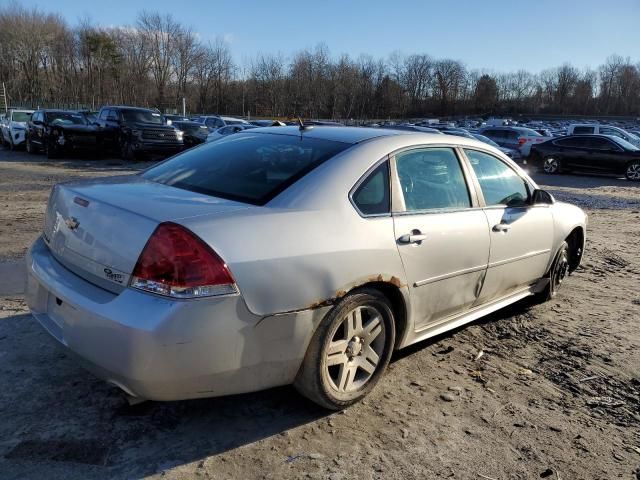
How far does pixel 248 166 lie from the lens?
3.26 meters

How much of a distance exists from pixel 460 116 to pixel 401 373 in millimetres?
113547

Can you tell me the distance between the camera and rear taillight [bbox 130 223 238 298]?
Answer: 2.31 metres

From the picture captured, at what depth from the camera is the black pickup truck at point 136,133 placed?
57.6 ft

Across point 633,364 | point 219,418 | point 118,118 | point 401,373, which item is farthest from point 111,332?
point 118,118

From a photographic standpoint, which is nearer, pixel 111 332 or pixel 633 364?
pixel 111 332

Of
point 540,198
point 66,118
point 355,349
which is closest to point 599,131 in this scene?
point 66,118

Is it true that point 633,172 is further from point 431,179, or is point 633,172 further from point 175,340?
point 175,340

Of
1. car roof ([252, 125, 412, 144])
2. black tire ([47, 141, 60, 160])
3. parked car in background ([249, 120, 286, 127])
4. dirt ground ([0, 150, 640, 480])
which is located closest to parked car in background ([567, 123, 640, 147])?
parked car in background ([249, 120, 286, 127])

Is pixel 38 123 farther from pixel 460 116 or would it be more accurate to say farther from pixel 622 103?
pixel 622 103

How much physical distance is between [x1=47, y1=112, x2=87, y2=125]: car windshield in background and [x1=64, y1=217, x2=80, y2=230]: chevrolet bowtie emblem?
17964mm

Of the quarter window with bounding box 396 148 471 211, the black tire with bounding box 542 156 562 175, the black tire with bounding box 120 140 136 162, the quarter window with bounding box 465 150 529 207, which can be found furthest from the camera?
the black tire with bounding box 542 156 562 175

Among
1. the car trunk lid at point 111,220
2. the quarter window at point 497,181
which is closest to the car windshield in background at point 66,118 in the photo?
the car trunk lid at point 111,220

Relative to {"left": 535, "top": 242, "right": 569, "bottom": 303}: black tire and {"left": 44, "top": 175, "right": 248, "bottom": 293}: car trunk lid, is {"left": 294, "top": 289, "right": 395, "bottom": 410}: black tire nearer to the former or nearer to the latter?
{"left": 44, "top": 175, "right": 248, "bottom": 293}: car trunk lid

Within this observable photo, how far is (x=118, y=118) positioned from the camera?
18.7 meters
